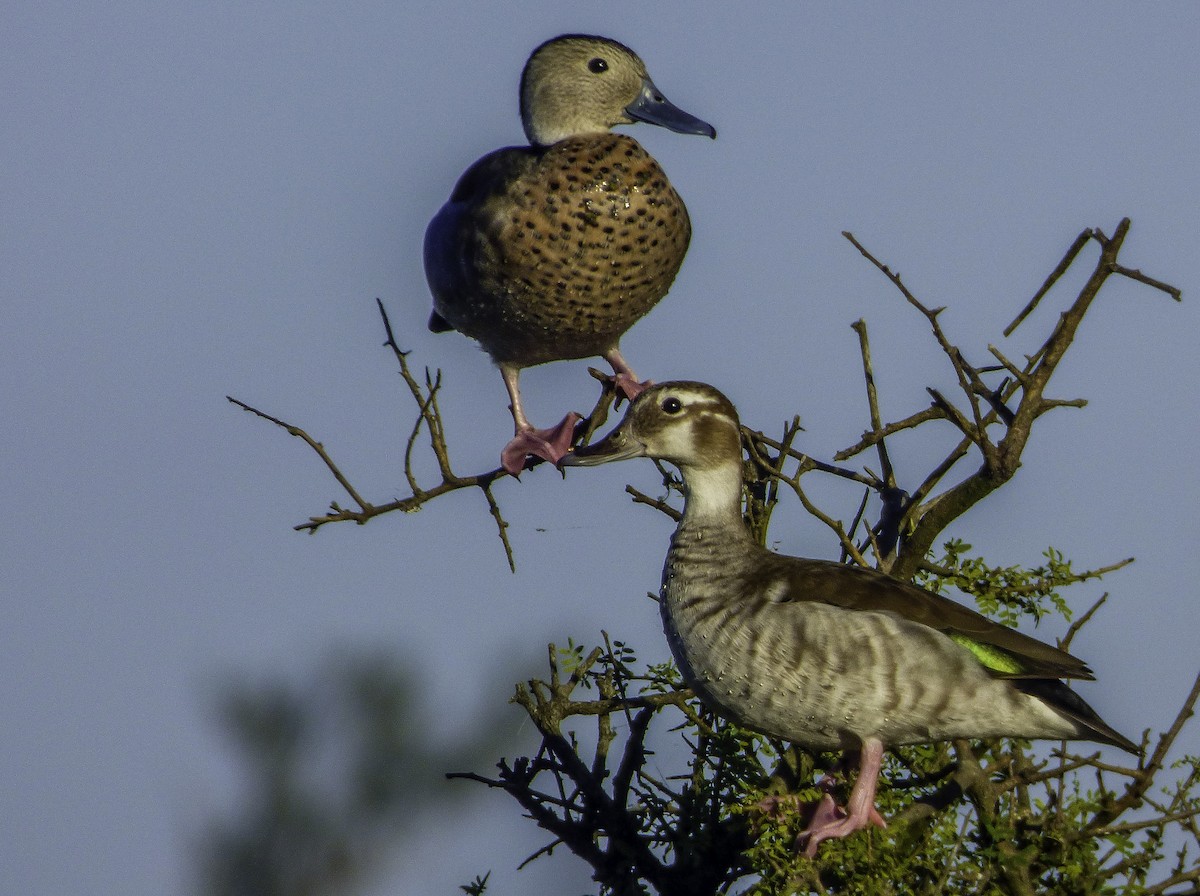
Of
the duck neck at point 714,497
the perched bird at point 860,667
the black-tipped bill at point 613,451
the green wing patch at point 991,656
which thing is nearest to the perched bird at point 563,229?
the black-tipped bill at point 613,451

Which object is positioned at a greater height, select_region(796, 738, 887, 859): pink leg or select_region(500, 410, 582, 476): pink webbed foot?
select_region(500, 410, 582, 476): pink webbed foot

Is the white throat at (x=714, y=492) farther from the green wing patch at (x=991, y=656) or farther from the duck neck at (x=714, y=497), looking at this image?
the green wing patch at (x=991, y=656)

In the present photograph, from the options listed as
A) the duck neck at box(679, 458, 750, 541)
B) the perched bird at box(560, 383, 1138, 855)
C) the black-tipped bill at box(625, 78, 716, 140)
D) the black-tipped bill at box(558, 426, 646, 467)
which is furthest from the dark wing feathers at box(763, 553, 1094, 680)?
the black-tipped bill at box(625, 78, 716, 140)

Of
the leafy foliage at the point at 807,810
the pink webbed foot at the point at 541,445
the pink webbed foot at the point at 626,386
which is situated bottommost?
the leafy foliage at the point at 807,810

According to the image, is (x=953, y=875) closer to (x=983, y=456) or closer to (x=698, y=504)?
(x=983, y=456)

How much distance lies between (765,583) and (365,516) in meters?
1.38

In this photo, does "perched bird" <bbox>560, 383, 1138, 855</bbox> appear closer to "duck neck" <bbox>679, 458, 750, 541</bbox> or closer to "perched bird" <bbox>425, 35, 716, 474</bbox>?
"duck neck" <bbox>679, 458, 750, 541</bbox>

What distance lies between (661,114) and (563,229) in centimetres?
80


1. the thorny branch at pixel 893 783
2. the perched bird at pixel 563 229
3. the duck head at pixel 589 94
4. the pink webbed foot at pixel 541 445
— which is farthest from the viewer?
the duck head at pixel 589 94

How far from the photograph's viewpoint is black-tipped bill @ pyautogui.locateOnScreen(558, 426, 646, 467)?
21.0 feet

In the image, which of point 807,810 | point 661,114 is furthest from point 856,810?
point 661,114

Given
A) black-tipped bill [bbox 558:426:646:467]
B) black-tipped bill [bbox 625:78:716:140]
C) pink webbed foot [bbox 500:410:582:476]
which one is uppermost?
black-tipped bill [bbox 625:78:716:140]

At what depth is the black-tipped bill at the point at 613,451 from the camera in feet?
21.0

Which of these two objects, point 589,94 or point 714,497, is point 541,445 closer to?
point 714,497
